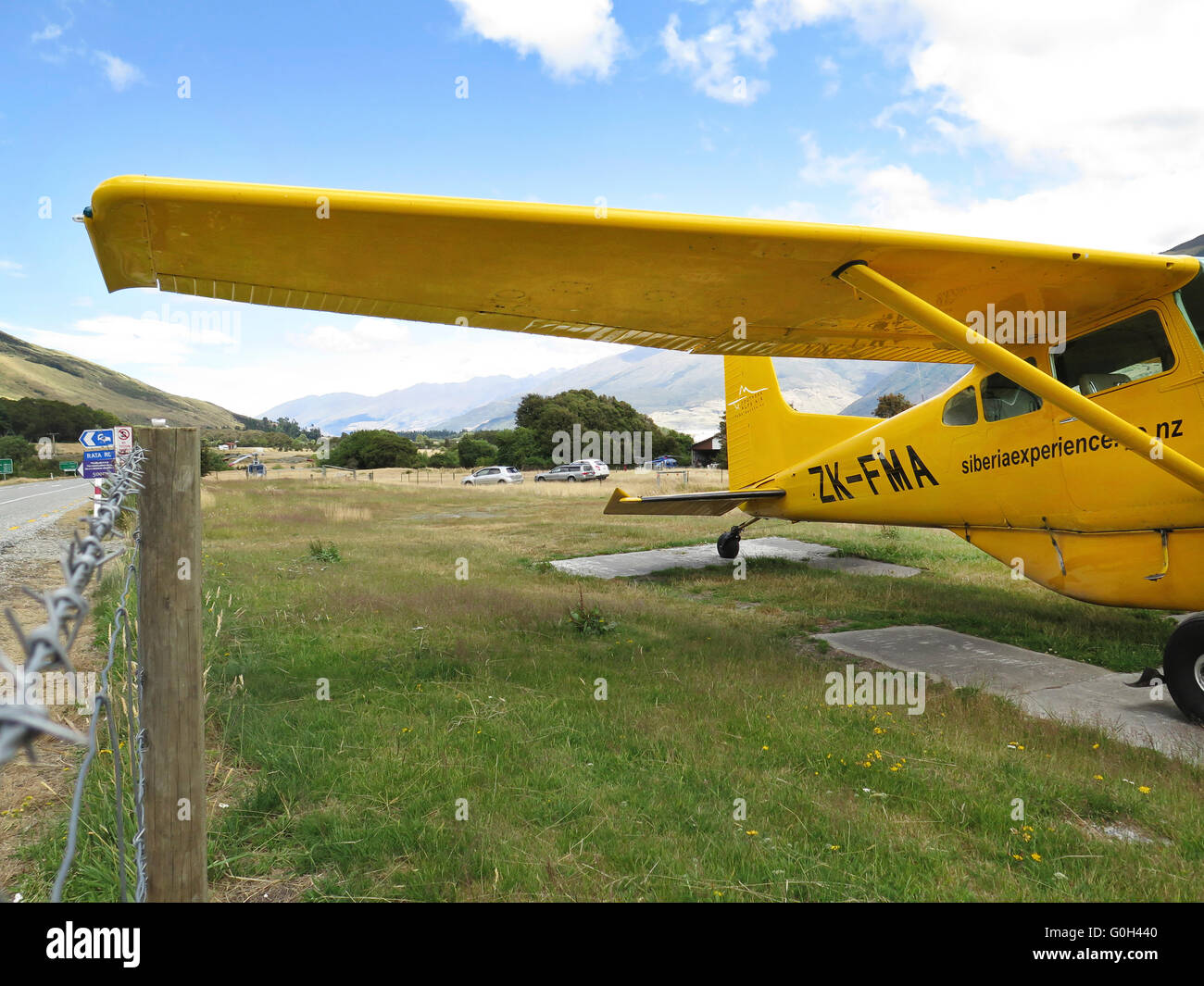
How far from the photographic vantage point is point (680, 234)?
15.3ft

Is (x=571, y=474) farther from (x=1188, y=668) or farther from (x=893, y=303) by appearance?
(x=1188, y=668)

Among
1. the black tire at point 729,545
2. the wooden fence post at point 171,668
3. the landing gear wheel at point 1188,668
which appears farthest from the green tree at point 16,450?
the landing gear wheel at point 1188,668

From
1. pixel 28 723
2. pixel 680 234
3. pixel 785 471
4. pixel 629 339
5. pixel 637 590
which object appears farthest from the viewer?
pixel 785 471

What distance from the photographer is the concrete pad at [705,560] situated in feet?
34.5

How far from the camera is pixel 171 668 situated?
2.00 m

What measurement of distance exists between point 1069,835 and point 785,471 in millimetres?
6999

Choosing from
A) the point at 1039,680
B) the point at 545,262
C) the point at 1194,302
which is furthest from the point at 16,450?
the point at 1194,302

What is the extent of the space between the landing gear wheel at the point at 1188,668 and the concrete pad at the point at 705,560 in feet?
17.7

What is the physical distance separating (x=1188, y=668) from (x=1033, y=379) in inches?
81.8

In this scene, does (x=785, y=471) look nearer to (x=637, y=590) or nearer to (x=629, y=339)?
(x=637, y=590)

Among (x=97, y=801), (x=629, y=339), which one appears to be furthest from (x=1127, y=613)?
(x=97, y=801)
